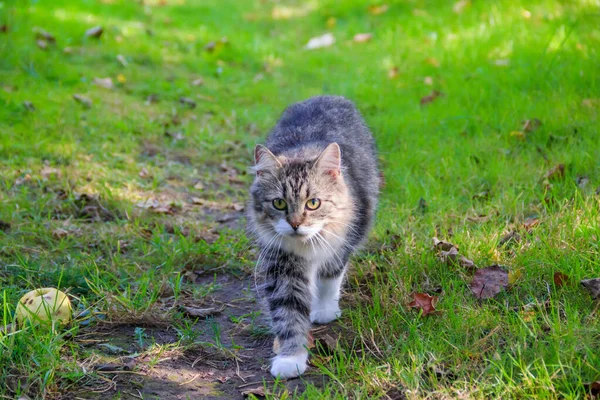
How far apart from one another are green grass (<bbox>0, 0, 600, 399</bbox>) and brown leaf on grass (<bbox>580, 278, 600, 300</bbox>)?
69 mm

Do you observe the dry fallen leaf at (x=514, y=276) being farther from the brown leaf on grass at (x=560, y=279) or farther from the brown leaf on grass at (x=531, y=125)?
the brown leaf on grass at (x=531, y=125)

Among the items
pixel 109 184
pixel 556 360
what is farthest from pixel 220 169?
pixel 556 360

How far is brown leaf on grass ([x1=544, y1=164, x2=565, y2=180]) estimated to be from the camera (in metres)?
4.42

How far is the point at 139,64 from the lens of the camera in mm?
7961

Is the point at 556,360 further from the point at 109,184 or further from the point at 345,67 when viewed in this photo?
the point at 345,67

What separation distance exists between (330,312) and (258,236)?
62 centimetres

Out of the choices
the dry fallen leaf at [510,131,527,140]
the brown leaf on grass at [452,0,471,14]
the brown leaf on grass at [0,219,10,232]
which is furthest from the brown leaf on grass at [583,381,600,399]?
the brown leaf on grass at [452,0,471,14]

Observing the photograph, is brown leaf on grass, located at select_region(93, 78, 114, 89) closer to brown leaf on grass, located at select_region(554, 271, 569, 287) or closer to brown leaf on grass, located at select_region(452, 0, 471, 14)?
brown leaf on grass, located at select_region(452, 0, 471, 14)

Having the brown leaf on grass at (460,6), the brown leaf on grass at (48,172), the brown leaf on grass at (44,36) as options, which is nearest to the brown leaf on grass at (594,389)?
the brown leaf on grass at (48,172)

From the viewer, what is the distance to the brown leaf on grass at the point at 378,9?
9781 millimetres

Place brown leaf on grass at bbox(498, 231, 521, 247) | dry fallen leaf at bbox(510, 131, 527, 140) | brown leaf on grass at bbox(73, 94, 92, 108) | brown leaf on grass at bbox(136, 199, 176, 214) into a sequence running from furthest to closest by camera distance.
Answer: brown leaf on grass at bbox(73, 94, 92, 108) → dry fallen leaf at bbox(510, 131, 527, 140) → brown leaf on grass at bbox(136, 199, 176, 214) → brown leaf on grass at bbox(498, 231, 521, 247)

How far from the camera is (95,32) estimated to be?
8.02 meters

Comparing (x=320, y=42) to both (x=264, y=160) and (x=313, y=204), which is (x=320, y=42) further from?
(x=313, y=204)

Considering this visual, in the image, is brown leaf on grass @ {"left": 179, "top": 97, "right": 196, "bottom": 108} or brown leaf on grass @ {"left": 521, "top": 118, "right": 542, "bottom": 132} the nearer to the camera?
brown leaf on grass @ {"left": 521, "top": 118, "right": 542, "bottom": 132}
